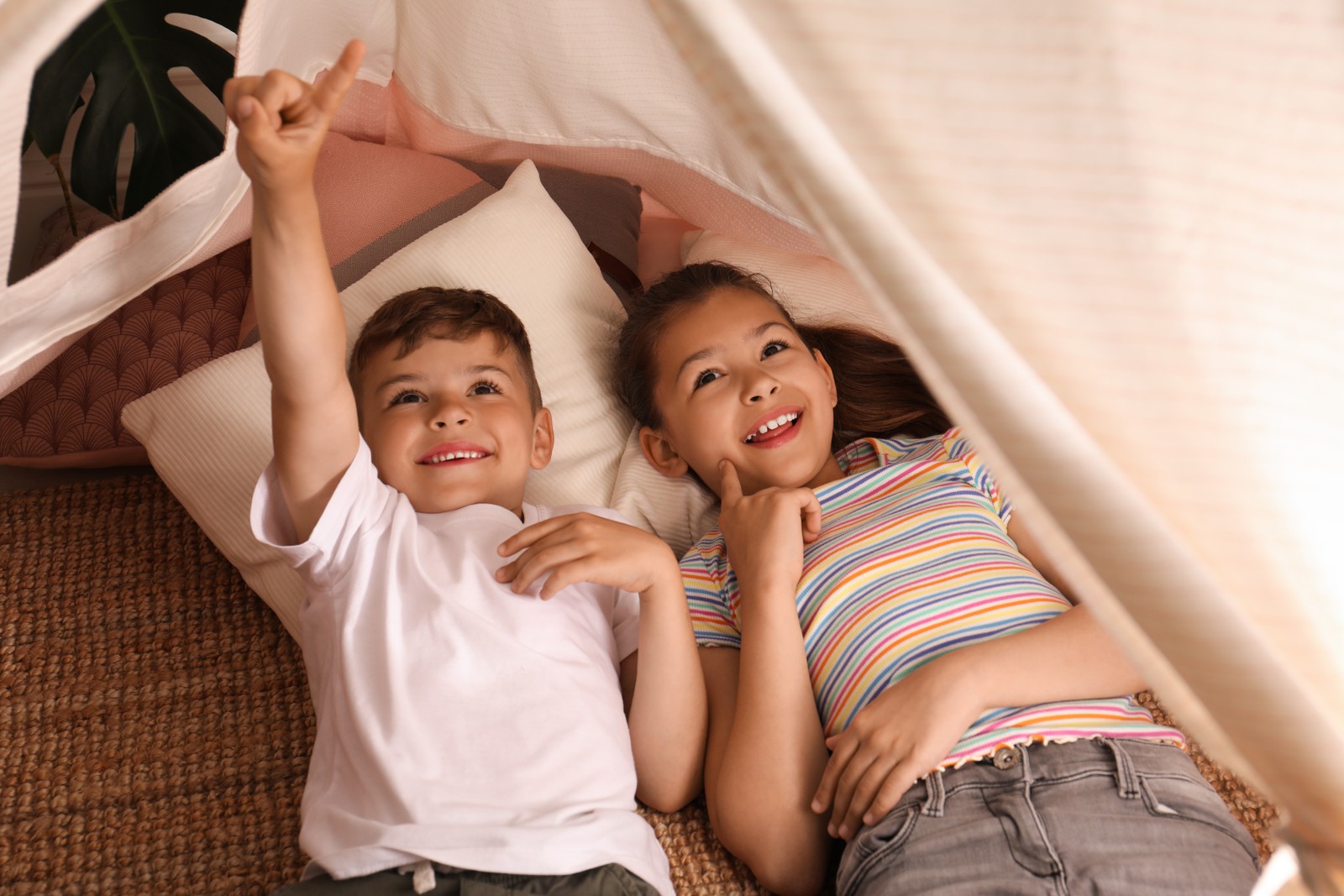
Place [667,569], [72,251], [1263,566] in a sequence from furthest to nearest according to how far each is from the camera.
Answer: [667,569] → [72,251] → [1263,566]

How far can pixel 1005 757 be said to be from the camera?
0.91 meters

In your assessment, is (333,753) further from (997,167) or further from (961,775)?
(997,167)

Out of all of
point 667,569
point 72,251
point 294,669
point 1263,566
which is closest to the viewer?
point 1263,566

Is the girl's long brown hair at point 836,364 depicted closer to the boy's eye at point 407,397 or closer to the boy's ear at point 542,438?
the boy's ear at point 542,438

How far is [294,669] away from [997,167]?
0.93 m

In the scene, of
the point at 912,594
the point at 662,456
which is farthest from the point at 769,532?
the point at 662,456

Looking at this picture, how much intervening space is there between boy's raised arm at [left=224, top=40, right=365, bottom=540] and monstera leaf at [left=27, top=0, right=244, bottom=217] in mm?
692

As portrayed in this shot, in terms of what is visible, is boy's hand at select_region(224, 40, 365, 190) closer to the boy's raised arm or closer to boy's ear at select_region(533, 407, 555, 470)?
the boy's raised arm

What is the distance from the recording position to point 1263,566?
479mm

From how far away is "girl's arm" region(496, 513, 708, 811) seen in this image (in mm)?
903

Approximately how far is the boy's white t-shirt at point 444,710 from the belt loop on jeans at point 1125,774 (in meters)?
0.39

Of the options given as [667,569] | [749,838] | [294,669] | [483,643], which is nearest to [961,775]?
[749,838]

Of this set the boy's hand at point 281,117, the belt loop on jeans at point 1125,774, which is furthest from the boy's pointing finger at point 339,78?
the belt loop on jeans at point 1125,774

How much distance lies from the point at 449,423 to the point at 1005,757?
1.98 ft
